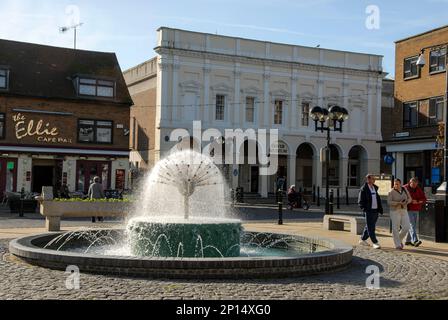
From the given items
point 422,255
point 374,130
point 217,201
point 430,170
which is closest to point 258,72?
point 374,130

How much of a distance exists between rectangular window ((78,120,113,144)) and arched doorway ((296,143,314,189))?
1717cm

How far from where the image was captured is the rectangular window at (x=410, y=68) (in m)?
36.0

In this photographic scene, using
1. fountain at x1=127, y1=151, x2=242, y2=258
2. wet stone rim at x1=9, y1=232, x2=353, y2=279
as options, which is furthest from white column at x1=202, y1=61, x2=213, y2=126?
wet stone rim at x1=9, y1=232, x2=353, y2=279

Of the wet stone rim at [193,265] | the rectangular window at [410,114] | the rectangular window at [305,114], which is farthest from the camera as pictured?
the rectangular window at [305,114]

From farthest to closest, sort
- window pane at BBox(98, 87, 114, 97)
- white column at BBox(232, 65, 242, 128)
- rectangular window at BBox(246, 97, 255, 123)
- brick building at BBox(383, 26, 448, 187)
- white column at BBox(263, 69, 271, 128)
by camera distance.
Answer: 1. white column at BBox(263, 69, 271, 128)
2. rectangular window at BBox(246, 97, 255, 123)
3. white column at BBox(232, 65, 242, 128)
4. window pane at BBox(98, 87, 114, 97)
5. brick building at BBox(383, 26, 448, 187)

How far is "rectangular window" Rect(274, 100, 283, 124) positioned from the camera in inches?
1847

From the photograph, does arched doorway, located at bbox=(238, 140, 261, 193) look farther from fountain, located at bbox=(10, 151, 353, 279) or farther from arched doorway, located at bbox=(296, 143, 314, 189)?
fountain, located at bbox=(10, 151, 353, 279)

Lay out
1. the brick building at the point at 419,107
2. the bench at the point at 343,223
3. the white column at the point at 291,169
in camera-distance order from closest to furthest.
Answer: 1. the bench at the point at 343,223
2. the brick building at the point at 419,107
3. the white column at the point at 291,169

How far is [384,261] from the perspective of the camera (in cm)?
1192

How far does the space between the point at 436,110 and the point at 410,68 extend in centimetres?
346

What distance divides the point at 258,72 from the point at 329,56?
24.0 ft

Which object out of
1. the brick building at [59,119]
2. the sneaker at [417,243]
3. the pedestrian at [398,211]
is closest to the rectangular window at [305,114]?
the brick building at [59,119]

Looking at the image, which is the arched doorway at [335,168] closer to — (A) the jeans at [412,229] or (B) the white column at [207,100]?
(B) the white column at [207,100]

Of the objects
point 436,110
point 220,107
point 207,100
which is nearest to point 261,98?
point 220,107
